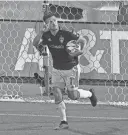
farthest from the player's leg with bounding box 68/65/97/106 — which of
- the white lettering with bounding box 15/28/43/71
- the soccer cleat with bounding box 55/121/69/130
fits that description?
the white lettering with bounding box 15/28/43/71

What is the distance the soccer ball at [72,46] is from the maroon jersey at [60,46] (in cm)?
7

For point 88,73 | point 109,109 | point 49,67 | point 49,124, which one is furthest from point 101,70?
point 49,124

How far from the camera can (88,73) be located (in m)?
11.8

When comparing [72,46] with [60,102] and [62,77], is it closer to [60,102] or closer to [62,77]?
[62,77]

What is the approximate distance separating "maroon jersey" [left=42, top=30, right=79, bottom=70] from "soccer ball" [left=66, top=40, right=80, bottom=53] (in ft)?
0.23

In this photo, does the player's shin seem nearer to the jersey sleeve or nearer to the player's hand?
the player's hand

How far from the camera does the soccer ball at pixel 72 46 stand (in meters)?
7.67

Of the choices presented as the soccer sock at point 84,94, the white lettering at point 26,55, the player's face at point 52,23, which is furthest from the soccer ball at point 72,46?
the white lettering at point 26,55

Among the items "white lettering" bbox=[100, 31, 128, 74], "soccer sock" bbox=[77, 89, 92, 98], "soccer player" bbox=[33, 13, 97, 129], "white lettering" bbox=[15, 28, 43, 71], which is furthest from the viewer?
"white lettering" bbox=[15, 28, 43, 71]

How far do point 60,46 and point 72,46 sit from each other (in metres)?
0.22

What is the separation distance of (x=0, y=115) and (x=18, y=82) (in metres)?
3.56

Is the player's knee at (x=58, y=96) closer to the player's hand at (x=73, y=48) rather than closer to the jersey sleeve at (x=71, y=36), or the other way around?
the player's hand at (x=73, y=48)

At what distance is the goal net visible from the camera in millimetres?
11578

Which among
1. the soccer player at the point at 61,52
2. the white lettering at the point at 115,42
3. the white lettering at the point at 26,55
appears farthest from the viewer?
the white lettering at the point at 26,55
